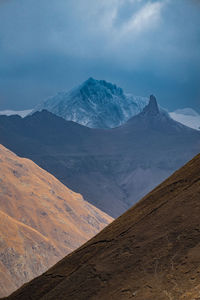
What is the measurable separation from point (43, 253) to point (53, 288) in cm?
15778

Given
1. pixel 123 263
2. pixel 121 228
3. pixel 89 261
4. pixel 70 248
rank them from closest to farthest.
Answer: pixel 123 263, pixel 89 261, pixel 121 228, pixel 70 248

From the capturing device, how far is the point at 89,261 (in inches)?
941

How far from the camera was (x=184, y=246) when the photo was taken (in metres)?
19.7

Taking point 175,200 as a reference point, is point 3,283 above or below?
above

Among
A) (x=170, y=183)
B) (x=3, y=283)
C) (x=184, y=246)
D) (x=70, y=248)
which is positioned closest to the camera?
(x=184, y=246)

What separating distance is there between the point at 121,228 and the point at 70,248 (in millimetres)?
174633

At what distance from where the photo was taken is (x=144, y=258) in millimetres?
20734

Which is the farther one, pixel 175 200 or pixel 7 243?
pixel 7 243

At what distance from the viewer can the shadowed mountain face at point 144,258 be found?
60.1 feet

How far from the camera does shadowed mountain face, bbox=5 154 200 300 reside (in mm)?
18312

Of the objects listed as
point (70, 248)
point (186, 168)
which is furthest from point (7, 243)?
point (186, 168)

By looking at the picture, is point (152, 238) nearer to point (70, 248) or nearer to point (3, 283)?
point (3, 283)

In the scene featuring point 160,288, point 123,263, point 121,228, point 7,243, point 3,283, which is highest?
point 7,243

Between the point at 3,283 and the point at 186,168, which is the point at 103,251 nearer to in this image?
the point at 186,168
